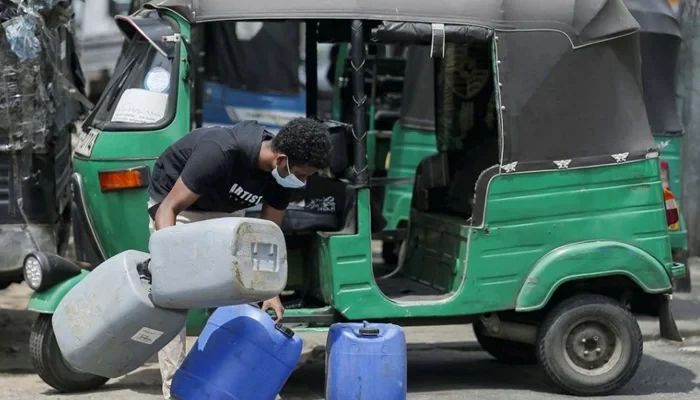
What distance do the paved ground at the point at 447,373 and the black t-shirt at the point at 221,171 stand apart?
4.30ft

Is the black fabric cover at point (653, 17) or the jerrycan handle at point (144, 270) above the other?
the black fabric cover at point (653, 17)

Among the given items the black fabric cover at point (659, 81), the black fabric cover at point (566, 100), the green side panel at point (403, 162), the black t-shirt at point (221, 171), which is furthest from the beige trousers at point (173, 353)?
the black fabric cover at point (659, 81)

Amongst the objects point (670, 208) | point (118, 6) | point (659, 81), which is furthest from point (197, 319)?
point (118, 6)

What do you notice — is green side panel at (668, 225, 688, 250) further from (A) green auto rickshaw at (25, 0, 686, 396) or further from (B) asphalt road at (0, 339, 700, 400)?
(A) green auto rickshaw at (25, 0, 686, 396)

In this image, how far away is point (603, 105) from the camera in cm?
671

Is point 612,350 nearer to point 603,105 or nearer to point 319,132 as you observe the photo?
point 603,105

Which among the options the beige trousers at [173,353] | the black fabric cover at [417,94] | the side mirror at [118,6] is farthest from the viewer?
the side mirror at [118,6]

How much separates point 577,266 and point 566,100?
0.92 meters

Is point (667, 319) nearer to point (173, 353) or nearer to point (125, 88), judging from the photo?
point (173, 353)

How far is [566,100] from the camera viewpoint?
6.65 meters

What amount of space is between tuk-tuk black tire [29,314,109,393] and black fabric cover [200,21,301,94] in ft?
26.1

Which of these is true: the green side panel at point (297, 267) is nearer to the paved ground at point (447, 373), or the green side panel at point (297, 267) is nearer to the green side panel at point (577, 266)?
the paved ground at point (447, 373)

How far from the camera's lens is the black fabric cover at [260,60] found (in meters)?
14.2

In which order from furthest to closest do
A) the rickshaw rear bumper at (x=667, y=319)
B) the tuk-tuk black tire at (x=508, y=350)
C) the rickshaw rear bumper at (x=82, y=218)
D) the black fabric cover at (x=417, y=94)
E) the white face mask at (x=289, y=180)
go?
the black fabric cover at (x=417, y=94)
the tuk-tuk black tire at (x=508, y=350)
the rickshaw rear bumper at (x=667, y=319)
the rickshaw rear bumper at (x=82, y=218)
the white face mask at (x=289, y=180)
